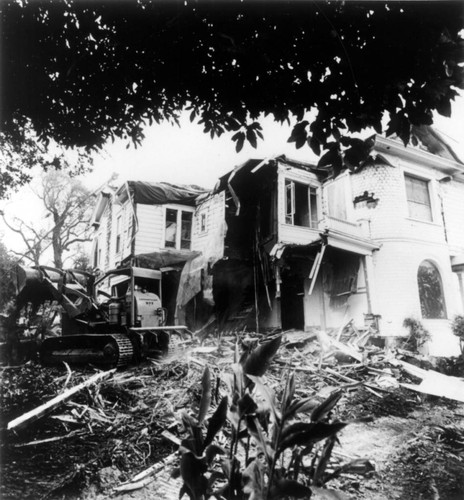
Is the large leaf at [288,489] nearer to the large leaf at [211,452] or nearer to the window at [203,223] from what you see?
the large leaf at [211,452]

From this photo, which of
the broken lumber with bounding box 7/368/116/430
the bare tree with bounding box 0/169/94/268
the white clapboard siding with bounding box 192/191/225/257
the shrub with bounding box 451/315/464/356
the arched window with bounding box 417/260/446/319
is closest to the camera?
the broken lumber with bounding box 7/368/116/430

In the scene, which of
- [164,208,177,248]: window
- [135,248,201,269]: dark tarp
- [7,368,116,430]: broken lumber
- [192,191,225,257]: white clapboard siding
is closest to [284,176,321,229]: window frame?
[192,191,225,257]: white clapboard siding

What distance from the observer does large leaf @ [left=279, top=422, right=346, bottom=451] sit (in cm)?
138

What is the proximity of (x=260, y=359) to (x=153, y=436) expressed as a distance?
4.01 m

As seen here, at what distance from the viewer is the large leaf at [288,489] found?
1.35m

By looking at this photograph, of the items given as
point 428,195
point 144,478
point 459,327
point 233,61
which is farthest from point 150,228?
point 459,327

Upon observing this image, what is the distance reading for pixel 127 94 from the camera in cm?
484

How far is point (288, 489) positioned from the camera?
4.52 feet

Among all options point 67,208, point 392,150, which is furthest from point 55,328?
point 392,150

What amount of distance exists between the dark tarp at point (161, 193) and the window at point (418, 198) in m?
8.95

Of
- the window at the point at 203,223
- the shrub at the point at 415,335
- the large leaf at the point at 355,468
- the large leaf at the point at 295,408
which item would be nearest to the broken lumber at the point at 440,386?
the shrub at the point at 415,335

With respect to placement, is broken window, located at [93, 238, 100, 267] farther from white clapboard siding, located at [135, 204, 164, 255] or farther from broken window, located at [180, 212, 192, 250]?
broken window, located at [180, 212, 192, 250]

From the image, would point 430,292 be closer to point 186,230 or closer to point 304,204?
point 304,204

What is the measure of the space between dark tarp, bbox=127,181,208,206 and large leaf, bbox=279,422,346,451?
12.9m
